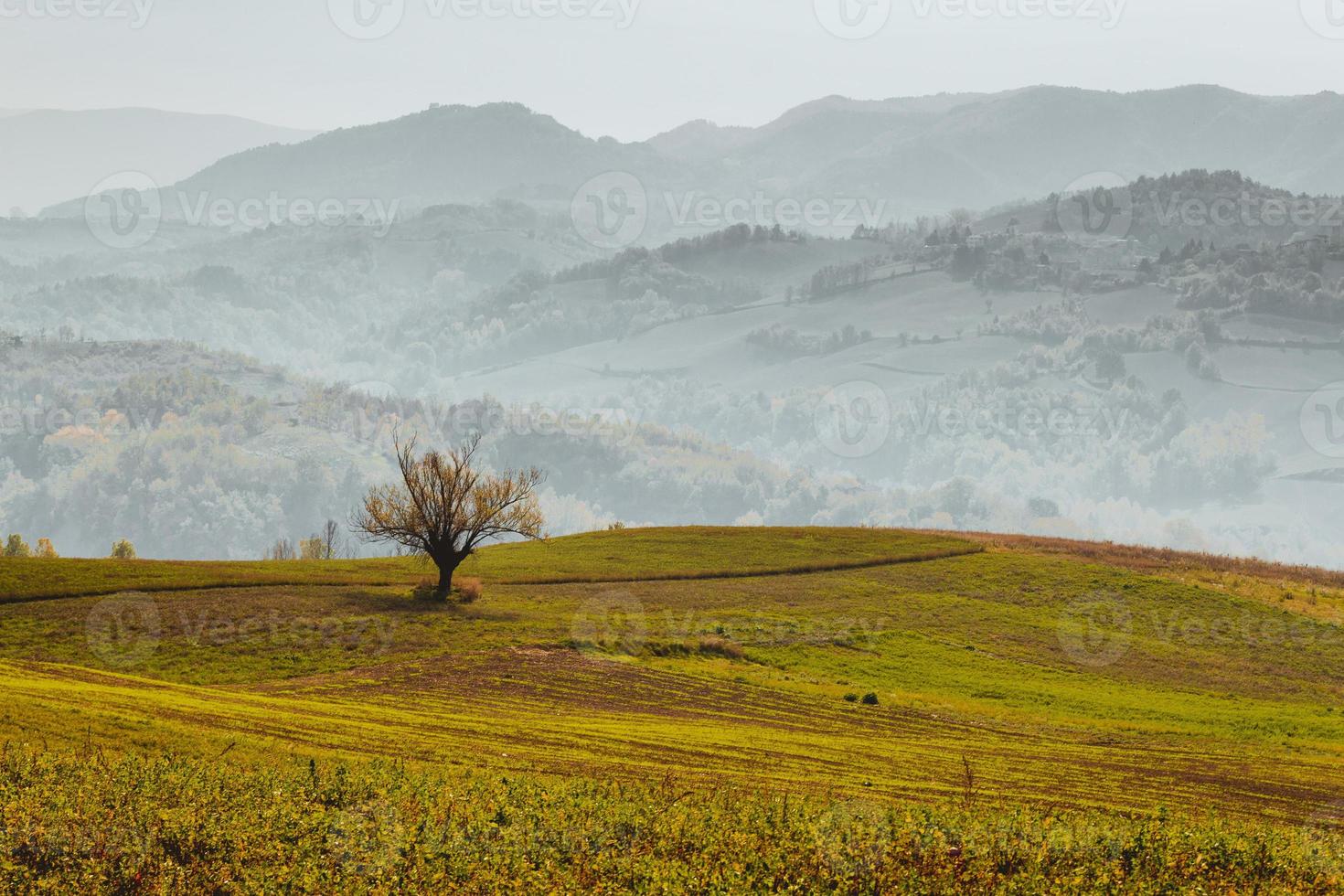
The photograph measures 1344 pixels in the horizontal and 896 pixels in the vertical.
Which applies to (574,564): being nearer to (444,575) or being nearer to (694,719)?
Answer: (444,575)

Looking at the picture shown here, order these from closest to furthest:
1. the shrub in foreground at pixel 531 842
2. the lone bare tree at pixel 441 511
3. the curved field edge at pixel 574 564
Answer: the shrub in foreground at pixel 531 842
the lone bare tree at pixel 441 511
the curved field edge at pixel 574 564

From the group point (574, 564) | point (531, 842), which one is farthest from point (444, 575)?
point (531, 842)

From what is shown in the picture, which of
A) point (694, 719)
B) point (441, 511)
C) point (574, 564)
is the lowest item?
point (694, 719)

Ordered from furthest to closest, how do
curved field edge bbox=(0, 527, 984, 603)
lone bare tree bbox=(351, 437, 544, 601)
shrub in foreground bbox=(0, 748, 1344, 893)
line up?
curved field edge bbox=(0, 527, 984, 603) < lone bare tree bbox=(351, 437, 544, 601) < shrub in foreground bbox=(0, 748, 1344, 893)

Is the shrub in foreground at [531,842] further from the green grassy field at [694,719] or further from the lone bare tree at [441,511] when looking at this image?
the lone bare tree at [441,511]

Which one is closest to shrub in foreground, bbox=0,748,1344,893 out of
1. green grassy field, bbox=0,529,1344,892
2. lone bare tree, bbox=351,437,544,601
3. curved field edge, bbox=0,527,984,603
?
green grassy field, bbox=0,529,1344,892

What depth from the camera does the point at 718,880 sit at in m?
18.7

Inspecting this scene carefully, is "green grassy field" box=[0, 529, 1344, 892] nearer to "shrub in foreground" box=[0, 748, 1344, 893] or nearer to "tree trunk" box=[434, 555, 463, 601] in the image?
"shrub in foreground" box=[0, 748, 1344, 893]

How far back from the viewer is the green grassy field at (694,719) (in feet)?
67.4

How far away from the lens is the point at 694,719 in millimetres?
50500

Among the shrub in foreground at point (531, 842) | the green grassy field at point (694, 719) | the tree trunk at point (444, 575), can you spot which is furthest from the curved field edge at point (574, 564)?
the shrub in foreground at point (531, 842)

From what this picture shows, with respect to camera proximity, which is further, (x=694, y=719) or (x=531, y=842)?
(x=694, y=719)

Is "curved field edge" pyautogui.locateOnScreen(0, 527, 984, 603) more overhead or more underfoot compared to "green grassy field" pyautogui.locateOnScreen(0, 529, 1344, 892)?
more overhead

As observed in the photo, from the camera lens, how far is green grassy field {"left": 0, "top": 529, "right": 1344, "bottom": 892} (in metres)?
20.5
